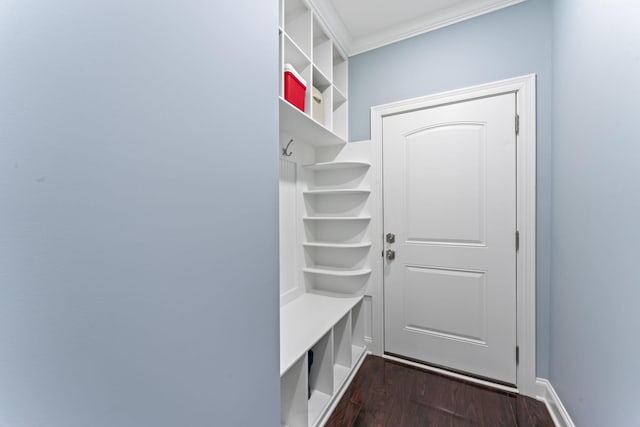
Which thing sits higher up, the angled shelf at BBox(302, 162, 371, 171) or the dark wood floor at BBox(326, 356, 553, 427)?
the angled shelf at BBox(302, 162, 371, 171)

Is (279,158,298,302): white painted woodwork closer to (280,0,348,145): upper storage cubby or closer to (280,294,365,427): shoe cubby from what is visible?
→ (280,294,365,427): shoe cubby

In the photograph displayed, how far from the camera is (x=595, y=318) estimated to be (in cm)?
111

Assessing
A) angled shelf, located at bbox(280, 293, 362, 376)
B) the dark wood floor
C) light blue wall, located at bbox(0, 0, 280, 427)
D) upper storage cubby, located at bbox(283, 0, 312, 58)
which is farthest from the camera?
upper storage cubby, located at bbox(283, 0, 312, 58)

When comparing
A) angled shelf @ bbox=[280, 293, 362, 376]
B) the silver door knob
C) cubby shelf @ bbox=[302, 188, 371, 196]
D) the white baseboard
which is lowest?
the white baseboard

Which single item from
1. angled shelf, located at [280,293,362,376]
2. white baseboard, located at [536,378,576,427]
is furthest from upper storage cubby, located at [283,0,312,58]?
white baseboard, located at [536,378,576,427]

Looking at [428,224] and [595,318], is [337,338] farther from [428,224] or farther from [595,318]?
[595,318]

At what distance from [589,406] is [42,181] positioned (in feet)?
6.93

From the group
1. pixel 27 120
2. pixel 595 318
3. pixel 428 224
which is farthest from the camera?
pixel 428 224

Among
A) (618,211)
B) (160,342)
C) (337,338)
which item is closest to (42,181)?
(160,342)

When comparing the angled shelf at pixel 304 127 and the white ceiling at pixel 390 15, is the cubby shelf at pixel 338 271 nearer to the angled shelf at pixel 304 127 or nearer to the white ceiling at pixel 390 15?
the angled shelf at pixel 304 127

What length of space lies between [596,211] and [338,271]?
5.06 feet

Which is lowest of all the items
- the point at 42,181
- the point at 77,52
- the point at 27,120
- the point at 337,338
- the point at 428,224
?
the point at 337,338

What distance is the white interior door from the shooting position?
1761 millimetres

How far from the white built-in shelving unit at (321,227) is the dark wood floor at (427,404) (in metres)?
0.13
